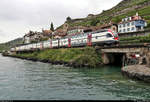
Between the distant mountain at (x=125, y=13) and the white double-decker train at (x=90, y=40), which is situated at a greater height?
the distant mountain at (x=125, y=13)

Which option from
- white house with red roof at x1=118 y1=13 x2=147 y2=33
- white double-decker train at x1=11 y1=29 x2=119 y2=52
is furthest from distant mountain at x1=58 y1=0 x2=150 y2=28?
white double-decker train at x1=11 y1=29 x2=119 y2=52

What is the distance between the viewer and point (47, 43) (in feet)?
202

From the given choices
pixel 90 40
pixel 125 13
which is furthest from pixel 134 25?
pixel 125 13

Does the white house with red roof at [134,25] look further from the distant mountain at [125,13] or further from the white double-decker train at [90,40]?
the white double-decker train at [90,40]

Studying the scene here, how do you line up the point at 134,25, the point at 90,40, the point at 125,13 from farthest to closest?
the point at 125,13 → the point at 134,25 → the point at 90,40

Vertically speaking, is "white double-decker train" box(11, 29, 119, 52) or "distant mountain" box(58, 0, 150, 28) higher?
"distant mountain" box(58, 0, 150, 28)

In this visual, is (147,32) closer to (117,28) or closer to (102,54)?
(102,54)

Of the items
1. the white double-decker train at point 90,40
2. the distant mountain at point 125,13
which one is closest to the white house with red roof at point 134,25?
the distant mountain at point 125,13

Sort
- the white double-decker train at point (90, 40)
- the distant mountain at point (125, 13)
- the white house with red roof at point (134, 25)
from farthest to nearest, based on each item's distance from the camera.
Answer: the distant mountain at point (125, 13)
the white house with red roof at point (134, 25)
the white double-decker train at point (90, 40)

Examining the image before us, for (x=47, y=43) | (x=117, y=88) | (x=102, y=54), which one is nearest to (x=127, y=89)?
(x=117, y=88)

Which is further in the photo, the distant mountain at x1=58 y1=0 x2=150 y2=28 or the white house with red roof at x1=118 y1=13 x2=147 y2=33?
the distant mountain at x1=58 y1=0 x2=150 y2=28

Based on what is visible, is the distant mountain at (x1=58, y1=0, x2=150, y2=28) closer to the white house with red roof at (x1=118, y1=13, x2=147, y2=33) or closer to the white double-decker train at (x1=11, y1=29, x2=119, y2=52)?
the white house with red roof at (x1=118, y1=13, x2=147, y2=33)

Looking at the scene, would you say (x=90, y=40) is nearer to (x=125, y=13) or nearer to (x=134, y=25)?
(x=134, y=25)

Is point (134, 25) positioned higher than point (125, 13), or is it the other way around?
point (125, 13)
